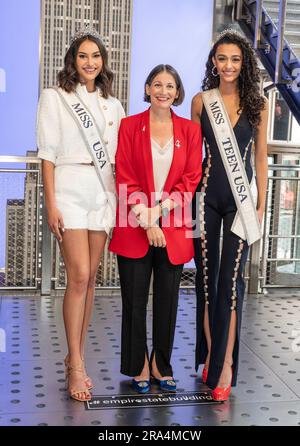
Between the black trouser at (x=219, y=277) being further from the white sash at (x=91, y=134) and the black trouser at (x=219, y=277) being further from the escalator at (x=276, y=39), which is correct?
the escalator at (x=276, y=39)

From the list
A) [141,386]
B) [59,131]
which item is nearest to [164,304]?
[141,386]

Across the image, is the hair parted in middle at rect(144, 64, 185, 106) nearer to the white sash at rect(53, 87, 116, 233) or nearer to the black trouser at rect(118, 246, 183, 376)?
the white sash at rect(53, 87, 116, 233)

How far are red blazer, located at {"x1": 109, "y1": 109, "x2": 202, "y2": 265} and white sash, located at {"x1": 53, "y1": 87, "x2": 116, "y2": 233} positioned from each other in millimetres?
50

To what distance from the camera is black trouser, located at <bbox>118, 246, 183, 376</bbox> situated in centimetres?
267

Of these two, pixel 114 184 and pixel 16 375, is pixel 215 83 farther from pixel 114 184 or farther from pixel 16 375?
pixel 16 375

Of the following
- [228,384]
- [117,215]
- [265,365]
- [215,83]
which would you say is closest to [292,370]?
[265,365]

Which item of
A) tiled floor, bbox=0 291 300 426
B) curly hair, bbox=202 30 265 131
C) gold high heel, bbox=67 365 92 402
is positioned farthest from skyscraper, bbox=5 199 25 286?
curly hair, bbox=202 30 265 131

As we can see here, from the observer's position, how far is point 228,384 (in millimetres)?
2764

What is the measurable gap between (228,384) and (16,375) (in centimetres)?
93

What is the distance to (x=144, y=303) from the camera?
272cm

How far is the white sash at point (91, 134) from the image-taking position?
2.57 m

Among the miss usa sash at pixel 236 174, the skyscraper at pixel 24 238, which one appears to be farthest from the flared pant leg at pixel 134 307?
the skyscraper at pixel 24 238

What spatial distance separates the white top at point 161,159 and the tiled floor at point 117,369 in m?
0.87

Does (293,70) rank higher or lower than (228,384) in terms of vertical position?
higher
